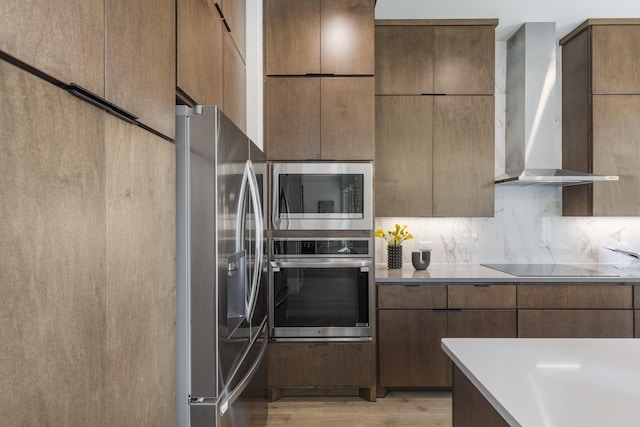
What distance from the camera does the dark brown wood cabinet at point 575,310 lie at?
9.45ft

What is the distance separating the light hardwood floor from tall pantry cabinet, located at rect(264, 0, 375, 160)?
1661 mm

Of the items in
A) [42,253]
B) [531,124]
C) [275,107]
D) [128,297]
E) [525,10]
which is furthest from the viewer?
[531,124]

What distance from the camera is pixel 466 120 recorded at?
10.8 feet

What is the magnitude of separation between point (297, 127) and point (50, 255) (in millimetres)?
2282

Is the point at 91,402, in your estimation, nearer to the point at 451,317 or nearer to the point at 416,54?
the point at 451,317

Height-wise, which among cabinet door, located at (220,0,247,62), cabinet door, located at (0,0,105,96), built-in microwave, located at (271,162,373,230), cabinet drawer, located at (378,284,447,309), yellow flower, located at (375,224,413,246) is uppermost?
cabinet door, located at (220,0,247,62)

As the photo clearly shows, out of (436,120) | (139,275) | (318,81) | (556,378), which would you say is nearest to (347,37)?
(318,81)

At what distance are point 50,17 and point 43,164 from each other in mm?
253

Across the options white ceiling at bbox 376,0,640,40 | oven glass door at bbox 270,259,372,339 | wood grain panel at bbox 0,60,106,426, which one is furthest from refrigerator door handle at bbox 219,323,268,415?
white ceiling at bbox 376,0,640,40

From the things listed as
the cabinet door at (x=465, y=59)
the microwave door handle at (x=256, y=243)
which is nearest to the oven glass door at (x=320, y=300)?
the microwave door handle at (x=256, y=243)

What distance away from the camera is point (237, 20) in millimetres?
2467

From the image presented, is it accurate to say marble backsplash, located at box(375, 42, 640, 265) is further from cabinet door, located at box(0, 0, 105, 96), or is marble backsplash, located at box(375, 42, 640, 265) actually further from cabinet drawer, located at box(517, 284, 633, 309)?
cabinet door, located at box(0, 0, 105, 96)

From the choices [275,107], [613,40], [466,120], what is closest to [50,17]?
[275,107]

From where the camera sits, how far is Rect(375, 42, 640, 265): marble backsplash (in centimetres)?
356
